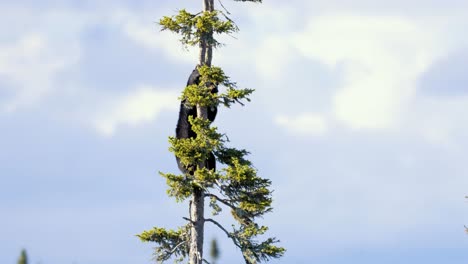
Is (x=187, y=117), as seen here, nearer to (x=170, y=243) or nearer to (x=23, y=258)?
(x=170, y=243)

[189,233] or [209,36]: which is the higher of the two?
[209,36]

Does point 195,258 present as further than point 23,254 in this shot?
No

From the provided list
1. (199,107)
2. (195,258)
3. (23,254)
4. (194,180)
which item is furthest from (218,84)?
(23,254)

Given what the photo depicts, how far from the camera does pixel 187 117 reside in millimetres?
37688

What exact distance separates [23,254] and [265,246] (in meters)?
52.6

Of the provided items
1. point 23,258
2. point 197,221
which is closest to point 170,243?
point 197,221

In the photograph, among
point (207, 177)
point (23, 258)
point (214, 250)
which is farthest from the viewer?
point (214, 250)

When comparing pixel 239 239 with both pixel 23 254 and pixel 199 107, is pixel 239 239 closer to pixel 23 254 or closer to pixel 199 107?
pixel 199 107

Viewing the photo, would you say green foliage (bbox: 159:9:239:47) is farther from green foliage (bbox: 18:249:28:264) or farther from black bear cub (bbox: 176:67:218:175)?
green foliage (bbox: 18:249:28:264)

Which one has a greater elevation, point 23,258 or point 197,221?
point 23,258

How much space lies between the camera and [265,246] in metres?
37.4

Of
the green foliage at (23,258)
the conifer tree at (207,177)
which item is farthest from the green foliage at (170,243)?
the green foliage at (23,258)

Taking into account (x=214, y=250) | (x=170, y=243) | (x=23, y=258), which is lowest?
(x=170, y=243)

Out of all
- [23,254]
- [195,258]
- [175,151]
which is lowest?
[195,258]
